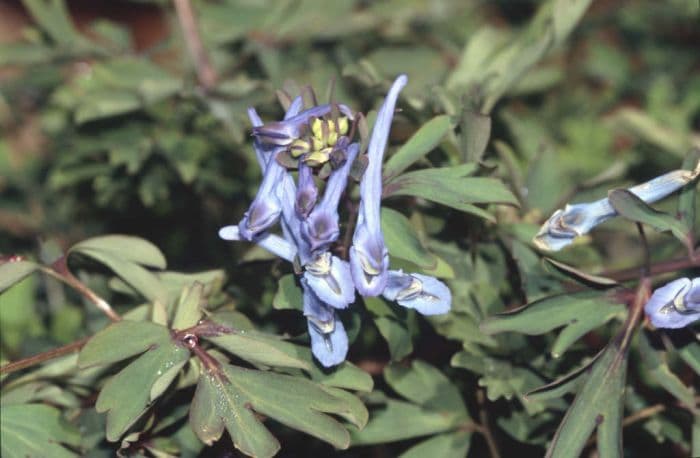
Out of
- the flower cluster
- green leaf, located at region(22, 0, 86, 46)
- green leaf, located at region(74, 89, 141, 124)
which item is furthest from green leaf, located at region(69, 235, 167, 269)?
green leaf, located at region(22, 0, 86, 46)

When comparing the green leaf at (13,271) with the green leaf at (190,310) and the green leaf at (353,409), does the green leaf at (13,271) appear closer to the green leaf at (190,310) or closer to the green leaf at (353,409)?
the green leaf at (190,310)

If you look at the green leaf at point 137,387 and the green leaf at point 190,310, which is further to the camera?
the green leaf at point 190,310

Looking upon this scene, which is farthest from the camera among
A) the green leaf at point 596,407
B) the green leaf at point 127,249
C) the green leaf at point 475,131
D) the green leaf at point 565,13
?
the green leaf at point 565,13

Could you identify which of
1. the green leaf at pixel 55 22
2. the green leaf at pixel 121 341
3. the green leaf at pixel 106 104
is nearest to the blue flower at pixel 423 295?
the green leaf at pixel 121 341

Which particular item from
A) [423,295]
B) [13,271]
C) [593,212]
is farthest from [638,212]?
[13,271]

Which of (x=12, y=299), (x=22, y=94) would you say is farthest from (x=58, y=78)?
(x=12, y=299)

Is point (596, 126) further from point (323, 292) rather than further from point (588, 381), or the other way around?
point (323, 292)
